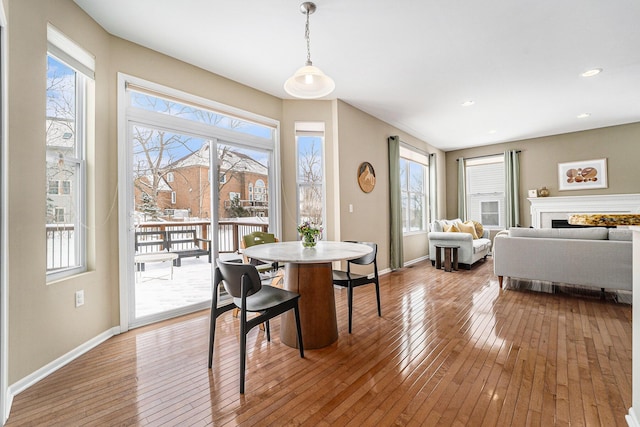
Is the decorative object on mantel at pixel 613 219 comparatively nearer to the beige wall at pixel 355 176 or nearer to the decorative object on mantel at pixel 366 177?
the beige wall at pixel 355 176

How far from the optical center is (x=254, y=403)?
1629 mm

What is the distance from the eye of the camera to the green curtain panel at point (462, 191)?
711 cm

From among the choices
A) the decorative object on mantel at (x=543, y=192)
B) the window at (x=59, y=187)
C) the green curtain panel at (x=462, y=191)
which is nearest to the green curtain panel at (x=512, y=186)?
the decorative object on mantel at (x=543, y=192)

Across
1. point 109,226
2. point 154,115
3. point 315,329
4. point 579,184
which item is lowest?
point 315,329

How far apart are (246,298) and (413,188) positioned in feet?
17.2

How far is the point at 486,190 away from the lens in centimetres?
697

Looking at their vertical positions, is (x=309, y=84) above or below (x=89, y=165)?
above

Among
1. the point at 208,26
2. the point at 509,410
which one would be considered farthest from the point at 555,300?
the point at 208,26

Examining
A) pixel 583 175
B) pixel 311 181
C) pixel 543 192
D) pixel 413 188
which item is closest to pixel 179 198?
pixel 311 181

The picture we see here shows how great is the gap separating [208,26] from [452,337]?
345 cm

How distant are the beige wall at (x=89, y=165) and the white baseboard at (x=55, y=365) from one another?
3 centimetres

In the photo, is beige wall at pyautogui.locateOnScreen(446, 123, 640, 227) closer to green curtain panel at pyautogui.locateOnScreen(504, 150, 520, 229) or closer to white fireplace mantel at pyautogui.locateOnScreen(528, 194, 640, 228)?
green curtain panel at pyautogui.locateOnScreen(504, 150, 520, 229)

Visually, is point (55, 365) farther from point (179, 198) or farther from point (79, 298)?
point (179, 198)

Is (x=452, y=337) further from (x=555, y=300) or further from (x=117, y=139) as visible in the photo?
(x=117, y=139)
